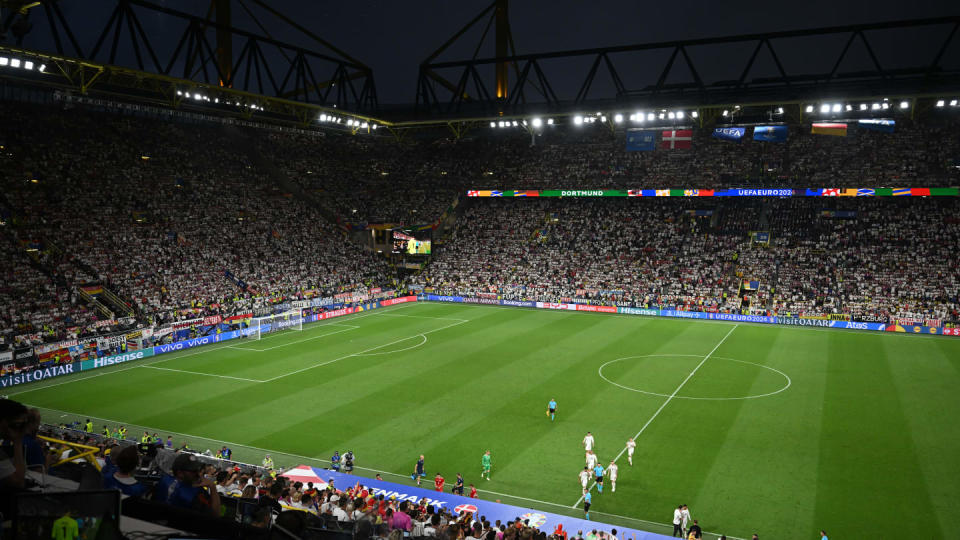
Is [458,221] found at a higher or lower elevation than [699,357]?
higher

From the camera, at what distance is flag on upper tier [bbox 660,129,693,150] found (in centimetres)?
5297

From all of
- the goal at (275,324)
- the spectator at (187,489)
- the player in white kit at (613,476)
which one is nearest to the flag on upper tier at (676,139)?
the goal at (275,324)

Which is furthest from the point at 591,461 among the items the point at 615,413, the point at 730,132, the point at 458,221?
the point at 458,221

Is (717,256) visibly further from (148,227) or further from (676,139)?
(148,227)

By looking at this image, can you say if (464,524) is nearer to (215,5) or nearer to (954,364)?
(954,364)

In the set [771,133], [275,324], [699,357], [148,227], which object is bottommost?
[699,357]

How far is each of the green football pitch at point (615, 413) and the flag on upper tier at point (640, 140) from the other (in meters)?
17.6

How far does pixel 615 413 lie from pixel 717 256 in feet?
110

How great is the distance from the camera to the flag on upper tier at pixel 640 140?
52.1 metres

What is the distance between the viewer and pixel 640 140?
172 ft

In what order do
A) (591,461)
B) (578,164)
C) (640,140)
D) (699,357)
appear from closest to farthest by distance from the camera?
(591,461), (699,357), (640,140), (578,164)

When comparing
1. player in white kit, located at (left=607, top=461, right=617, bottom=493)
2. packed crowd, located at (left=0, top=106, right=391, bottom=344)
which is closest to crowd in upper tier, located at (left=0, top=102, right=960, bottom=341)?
packed crowd, located at (left=0, top=106, right=391, bottom=344)

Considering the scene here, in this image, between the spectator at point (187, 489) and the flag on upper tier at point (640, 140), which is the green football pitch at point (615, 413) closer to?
the spectator at point (187, 489)

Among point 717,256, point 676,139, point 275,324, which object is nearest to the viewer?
point 275,324
